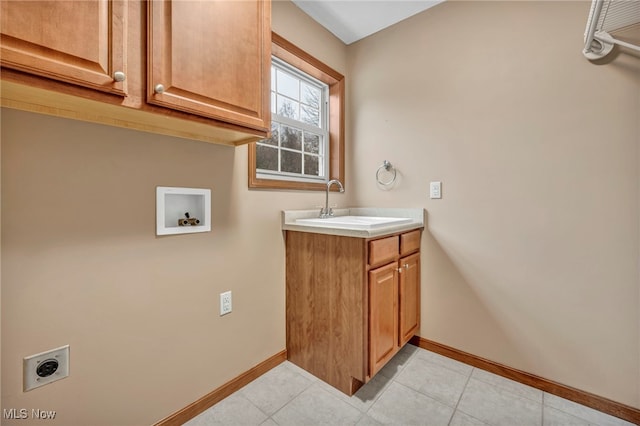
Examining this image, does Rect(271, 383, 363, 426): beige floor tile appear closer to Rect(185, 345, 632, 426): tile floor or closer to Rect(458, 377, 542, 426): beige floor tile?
Rect(185, 345, 632, 426): tile floor

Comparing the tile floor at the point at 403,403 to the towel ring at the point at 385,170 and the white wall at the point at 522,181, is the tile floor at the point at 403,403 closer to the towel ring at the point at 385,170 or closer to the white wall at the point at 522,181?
the white wall at the point at 522,181

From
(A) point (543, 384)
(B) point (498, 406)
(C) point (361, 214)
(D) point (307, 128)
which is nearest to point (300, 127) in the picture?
(D) point (307, 128)

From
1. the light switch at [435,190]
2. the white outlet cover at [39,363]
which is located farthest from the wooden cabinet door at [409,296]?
the white outlet cover at [39,363]

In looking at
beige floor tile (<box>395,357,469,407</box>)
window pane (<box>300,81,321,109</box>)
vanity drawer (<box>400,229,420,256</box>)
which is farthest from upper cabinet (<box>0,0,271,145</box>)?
beige floor tile (<box>395,357,469,407</box>)

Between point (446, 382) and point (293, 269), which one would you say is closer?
point (446, 382)

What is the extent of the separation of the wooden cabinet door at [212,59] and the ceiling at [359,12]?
33.2 inches

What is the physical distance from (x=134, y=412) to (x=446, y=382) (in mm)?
1597

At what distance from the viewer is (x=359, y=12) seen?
6.61ft

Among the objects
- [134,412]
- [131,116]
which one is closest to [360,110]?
[131,116]

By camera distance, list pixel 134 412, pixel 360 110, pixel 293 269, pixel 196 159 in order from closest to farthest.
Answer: pixel 134 412
pixel 196 159
pixel 293 269
pixel 360 110

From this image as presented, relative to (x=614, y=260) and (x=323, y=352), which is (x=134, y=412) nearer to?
(x=323, y=352)

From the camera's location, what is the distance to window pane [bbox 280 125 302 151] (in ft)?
6.68

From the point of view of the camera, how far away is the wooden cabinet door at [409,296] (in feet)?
5.92

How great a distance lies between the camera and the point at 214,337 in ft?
4.89
